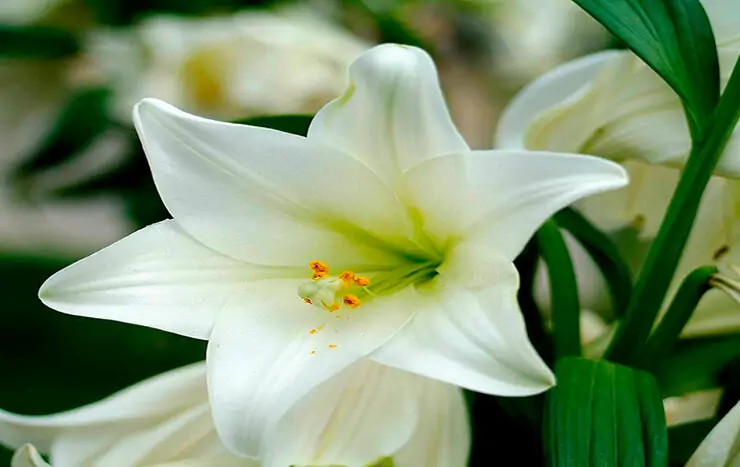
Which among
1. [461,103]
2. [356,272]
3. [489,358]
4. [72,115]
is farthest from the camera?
[461,103]

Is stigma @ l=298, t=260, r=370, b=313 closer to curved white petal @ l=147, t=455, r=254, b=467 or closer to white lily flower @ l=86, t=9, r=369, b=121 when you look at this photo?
curved white petal @ l=147, t=455, r=254, b=467

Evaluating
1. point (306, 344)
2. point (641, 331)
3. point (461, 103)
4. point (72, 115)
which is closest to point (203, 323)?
point (306, 344)

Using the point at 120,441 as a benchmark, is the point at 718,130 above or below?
above

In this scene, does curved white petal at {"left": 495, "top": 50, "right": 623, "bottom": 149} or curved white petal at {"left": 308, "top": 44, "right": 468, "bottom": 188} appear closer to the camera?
curved white petal at {"left": 308, "top": 44, "right": 468, "bottom": 188}

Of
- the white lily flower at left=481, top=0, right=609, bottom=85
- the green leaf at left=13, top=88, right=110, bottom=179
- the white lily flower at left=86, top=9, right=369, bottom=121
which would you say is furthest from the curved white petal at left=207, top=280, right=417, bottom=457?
the white lily flower at left=481, top=0, right=609, bottom=85

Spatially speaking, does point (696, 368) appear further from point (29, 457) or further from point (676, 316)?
point (29, 457)

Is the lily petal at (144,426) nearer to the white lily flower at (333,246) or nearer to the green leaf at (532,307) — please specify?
the white lily flower at (333,246)

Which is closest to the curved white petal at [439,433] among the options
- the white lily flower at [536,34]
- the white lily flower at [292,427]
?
the white lily flower at [292,427]

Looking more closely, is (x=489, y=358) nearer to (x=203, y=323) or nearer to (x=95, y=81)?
(x=203, y=323)
